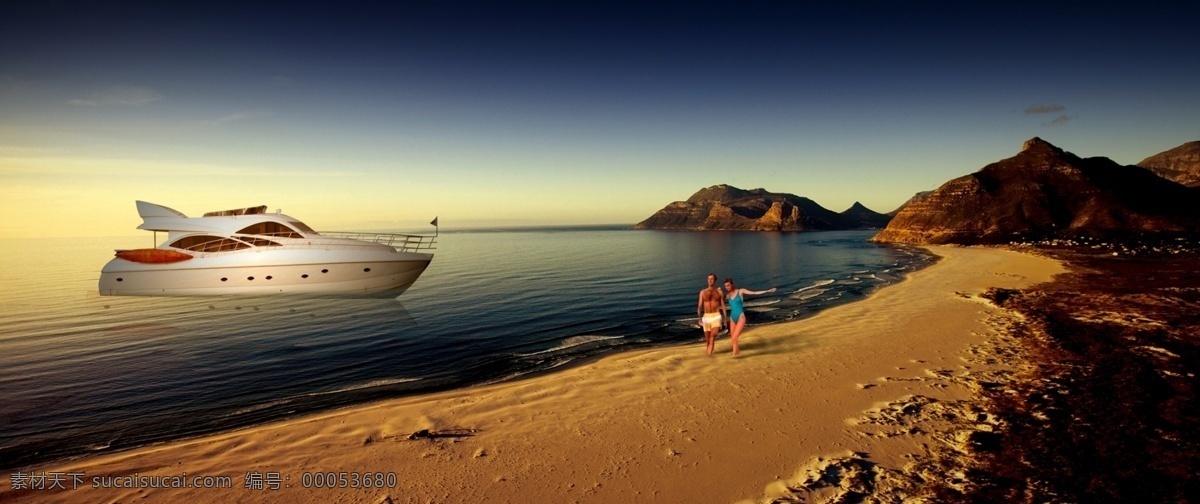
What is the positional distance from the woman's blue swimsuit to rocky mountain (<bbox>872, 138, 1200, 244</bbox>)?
9036cm

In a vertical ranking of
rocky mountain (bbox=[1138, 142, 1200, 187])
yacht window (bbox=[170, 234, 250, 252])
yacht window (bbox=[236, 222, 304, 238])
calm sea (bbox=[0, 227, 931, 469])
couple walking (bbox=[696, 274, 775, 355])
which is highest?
rocky mountain (bbox=[1138, 142, 1200, 187])

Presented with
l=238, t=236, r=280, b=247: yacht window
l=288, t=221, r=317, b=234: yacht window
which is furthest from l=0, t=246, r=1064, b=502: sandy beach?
l=288, t=221, r=317, b=234: yacht window

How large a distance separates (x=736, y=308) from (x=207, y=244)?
33.2 m

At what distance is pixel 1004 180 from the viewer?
336 ft

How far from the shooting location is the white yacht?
27797mm

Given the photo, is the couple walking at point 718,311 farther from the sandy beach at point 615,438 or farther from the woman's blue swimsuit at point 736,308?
the sandy beach at point 615,438

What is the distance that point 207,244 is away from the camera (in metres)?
28.6

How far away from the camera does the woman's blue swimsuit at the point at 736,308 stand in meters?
12.9

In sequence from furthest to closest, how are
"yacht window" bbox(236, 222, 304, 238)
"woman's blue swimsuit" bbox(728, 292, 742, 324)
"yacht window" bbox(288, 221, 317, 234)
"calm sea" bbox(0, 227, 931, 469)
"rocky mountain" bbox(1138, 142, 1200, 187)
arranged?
"rocky mountain" bbox(1138, 142, 1200, 187), "yacht window" bbox(288, 221, 317, 234), "yacht window" bbox(236, 222, 304, 238), "woman's blue swimsuit" bbox(728, 292, 742, 324), "calm sea" bbox(0, 227, 931, 469)

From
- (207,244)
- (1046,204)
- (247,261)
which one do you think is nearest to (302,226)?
(247,261)

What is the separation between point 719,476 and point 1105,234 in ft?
335

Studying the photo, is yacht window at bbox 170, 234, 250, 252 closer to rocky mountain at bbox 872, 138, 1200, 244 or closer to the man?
the man

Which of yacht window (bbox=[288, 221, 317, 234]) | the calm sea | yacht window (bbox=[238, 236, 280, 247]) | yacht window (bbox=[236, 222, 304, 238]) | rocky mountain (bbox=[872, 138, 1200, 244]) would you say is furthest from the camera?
rocky mountain (bbox=[872, 138, 1200, 244])

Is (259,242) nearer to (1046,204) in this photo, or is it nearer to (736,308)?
(736,308)
